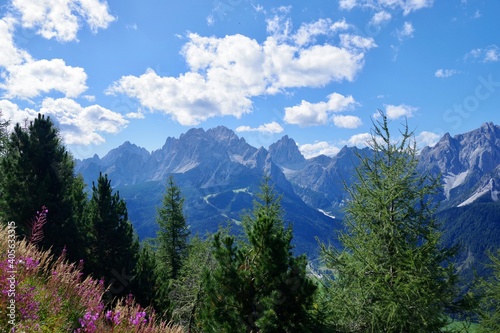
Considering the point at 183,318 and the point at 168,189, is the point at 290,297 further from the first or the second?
the point at 168,189

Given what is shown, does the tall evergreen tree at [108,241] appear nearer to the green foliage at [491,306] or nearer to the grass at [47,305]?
the grass at [47,305]

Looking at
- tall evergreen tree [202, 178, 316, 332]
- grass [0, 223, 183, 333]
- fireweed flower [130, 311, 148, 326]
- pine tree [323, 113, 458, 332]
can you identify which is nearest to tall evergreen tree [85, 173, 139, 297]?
tall evergreen tree [202, 178, 316, 332]

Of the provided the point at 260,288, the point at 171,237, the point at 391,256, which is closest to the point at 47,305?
the point at 260,288

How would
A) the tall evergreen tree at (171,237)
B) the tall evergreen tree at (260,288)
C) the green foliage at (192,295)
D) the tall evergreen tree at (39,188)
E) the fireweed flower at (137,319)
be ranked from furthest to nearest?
the tall evergreen tree at (171,237), the green foliage at (192,295), the tall evergreen tree at (39,188), the tall evergreen tree at (260,288), the fireweed flower at (137,319)

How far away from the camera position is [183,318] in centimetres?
2603

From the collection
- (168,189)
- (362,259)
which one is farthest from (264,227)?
(168,189)

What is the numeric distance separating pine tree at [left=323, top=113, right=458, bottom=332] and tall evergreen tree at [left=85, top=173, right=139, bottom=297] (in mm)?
14540

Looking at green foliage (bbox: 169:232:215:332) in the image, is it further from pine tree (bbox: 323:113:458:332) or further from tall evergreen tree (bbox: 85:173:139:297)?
pine tree (bbox: 323:113:458:332)

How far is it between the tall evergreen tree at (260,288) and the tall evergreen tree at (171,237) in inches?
980

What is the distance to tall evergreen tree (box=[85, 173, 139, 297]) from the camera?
2020 cm

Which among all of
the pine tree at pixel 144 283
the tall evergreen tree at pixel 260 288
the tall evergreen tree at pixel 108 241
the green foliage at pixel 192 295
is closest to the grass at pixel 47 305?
the tall evergreen tree at pixel 260 288

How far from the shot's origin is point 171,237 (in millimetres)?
33938

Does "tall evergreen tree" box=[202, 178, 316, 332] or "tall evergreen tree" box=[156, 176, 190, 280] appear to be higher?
"tall evergreen tree" box=[202, 178, 316, 332]

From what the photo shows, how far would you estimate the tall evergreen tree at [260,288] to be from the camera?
9.28m
